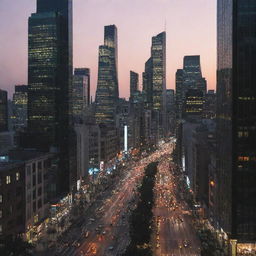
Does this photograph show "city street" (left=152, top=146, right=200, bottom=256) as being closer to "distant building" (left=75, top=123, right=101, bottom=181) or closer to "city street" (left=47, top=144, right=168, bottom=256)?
"city street" (left=47, top=144, right=168, bottom=256)

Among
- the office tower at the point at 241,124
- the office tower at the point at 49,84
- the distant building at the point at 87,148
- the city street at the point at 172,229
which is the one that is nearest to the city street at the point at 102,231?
the city street at the point at 172,229

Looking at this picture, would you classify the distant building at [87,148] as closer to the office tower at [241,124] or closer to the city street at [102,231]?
the city street at [102,231]

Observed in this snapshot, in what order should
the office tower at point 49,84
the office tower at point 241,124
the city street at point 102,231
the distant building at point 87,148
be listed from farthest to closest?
the distant building at point 87,148 → the office tower at point 49,84 → the city street at point 102,231 → the office tower at point 241,124

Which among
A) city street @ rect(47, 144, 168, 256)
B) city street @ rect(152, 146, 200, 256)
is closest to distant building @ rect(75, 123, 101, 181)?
city street @ rect(47, 144, 168, 256)

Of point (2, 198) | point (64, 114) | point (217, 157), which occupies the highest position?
point (64, 114)

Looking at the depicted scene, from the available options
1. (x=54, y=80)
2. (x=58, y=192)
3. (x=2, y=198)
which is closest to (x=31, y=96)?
(x=54, y=80)

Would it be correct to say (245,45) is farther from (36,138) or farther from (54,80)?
(36,138)
